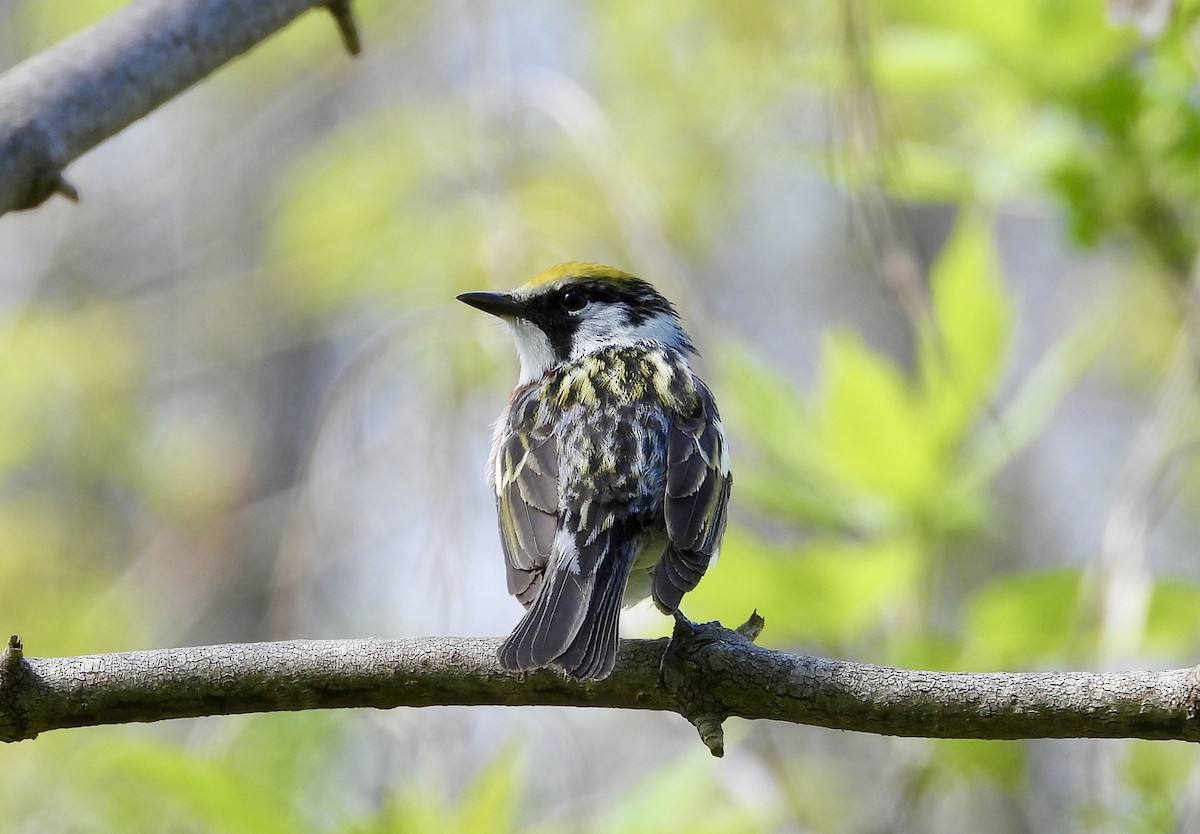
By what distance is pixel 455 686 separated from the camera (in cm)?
244

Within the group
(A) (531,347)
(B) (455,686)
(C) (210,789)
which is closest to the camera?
(B) (455,686)

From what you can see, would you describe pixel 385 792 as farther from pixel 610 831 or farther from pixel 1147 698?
pixel 1147 698

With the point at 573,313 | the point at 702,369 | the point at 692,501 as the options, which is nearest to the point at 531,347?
the point at 573,313

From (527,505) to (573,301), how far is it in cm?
118

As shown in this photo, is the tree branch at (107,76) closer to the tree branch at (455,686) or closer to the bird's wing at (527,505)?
the tree branch at (455,686)

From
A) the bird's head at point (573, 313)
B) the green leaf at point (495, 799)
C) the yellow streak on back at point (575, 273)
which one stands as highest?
the yellow streak on back at point (575, 273)

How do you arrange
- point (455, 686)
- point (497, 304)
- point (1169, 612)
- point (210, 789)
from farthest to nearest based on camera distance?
point (497, 304)
point (1169, 612)
point (210, 789)
point (455, 686)

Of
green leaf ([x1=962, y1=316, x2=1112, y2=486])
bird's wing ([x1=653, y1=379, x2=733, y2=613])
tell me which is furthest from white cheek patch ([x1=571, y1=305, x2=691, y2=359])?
green leaf ([x1=962, y1=316, x2=1112, y2=486])

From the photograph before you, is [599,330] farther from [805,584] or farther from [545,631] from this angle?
[545,631]

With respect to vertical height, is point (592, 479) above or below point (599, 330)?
below

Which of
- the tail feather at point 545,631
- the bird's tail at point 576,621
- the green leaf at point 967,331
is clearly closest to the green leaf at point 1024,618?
the green leaf at point 967,331

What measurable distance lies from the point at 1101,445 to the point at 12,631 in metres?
9.01

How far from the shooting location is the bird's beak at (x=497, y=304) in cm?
402

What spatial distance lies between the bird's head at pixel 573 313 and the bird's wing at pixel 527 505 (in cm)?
59
